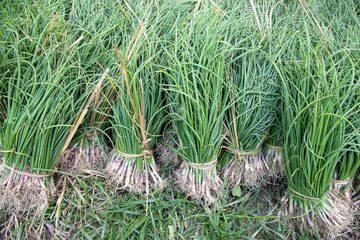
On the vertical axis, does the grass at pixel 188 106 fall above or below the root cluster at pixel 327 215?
above

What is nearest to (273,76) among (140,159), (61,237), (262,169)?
(262,169)

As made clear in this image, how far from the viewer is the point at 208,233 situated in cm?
118

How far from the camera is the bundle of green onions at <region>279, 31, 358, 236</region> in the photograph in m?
1.04

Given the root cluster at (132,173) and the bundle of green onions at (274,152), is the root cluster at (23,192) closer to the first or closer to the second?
the root cluster at (132,173)

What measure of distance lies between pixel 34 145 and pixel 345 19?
185 centimetres

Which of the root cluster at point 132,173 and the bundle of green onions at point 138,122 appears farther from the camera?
the root cluster at point 132,173

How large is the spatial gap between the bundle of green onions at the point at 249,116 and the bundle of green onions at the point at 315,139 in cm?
9

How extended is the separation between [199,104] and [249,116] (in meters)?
0.27

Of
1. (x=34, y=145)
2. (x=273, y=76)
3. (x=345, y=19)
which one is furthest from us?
(x=345, y=19)

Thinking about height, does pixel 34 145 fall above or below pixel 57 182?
above

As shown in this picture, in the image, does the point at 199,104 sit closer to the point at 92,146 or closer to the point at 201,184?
the point at 201,184

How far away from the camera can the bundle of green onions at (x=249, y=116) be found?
3.88ft

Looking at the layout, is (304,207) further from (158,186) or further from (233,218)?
(158,186)

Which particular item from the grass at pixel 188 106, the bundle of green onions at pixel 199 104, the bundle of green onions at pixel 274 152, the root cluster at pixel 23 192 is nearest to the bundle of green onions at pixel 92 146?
the grass at pixel 188 106
